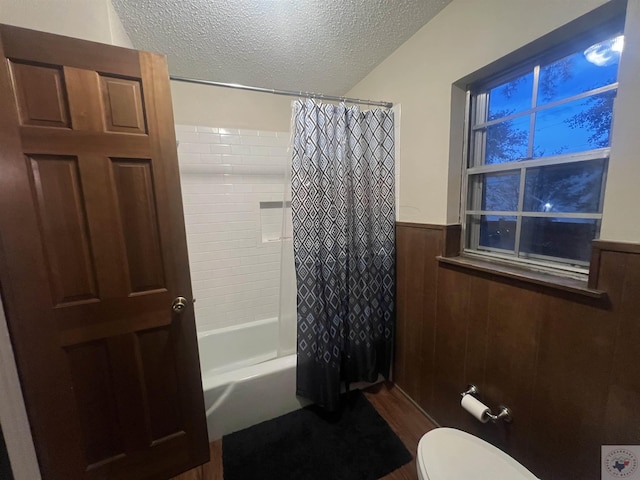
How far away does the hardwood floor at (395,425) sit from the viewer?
1.31 metres

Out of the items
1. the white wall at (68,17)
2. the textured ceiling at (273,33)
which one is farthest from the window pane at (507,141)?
the white wall at (68,17)

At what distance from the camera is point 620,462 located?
0.85 meters

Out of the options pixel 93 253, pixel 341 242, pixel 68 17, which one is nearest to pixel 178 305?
pixel 93 253

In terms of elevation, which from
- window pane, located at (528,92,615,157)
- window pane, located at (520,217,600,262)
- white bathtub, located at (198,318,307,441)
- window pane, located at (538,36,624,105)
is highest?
window pane, located at (538,36,624,105)

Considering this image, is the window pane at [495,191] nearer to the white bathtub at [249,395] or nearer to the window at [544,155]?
the window at [544,155]

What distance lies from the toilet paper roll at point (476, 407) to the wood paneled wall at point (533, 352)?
0.09 meters

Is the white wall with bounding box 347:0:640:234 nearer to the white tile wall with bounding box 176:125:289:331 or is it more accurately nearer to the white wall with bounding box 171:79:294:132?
the white wall with bounding box 171:79:294:132

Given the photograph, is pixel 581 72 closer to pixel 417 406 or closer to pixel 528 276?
pixel 528 276

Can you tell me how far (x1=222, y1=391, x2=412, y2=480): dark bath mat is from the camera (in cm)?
131

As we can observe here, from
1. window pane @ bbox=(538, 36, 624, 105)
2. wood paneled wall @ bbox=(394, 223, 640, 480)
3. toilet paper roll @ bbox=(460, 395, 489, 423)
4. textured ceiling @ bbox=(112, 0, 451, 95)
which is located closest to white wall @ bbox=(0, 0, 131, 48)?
textured ceiling @ bbox=(112, 0, 451, 95)

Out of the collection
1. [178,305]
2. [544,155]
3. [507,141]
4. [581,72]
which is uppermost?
[581,72]

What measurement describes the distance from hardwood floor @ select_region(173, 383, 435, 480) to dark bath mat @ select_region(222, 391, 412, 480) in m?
0.03

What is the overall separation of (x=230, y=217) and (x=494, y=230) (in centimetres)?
185

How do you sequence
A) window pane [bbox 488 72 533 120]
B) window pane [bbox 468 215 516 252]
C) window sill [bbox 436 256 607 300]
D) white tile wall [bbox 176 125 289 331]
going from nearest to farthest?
window sill [bbox 436 256 607 300] < window pane [bbox 488 72 533 120] < window pane [bbox 468 215 516 252] < white tile wall [bbox 176 125 289 331]
